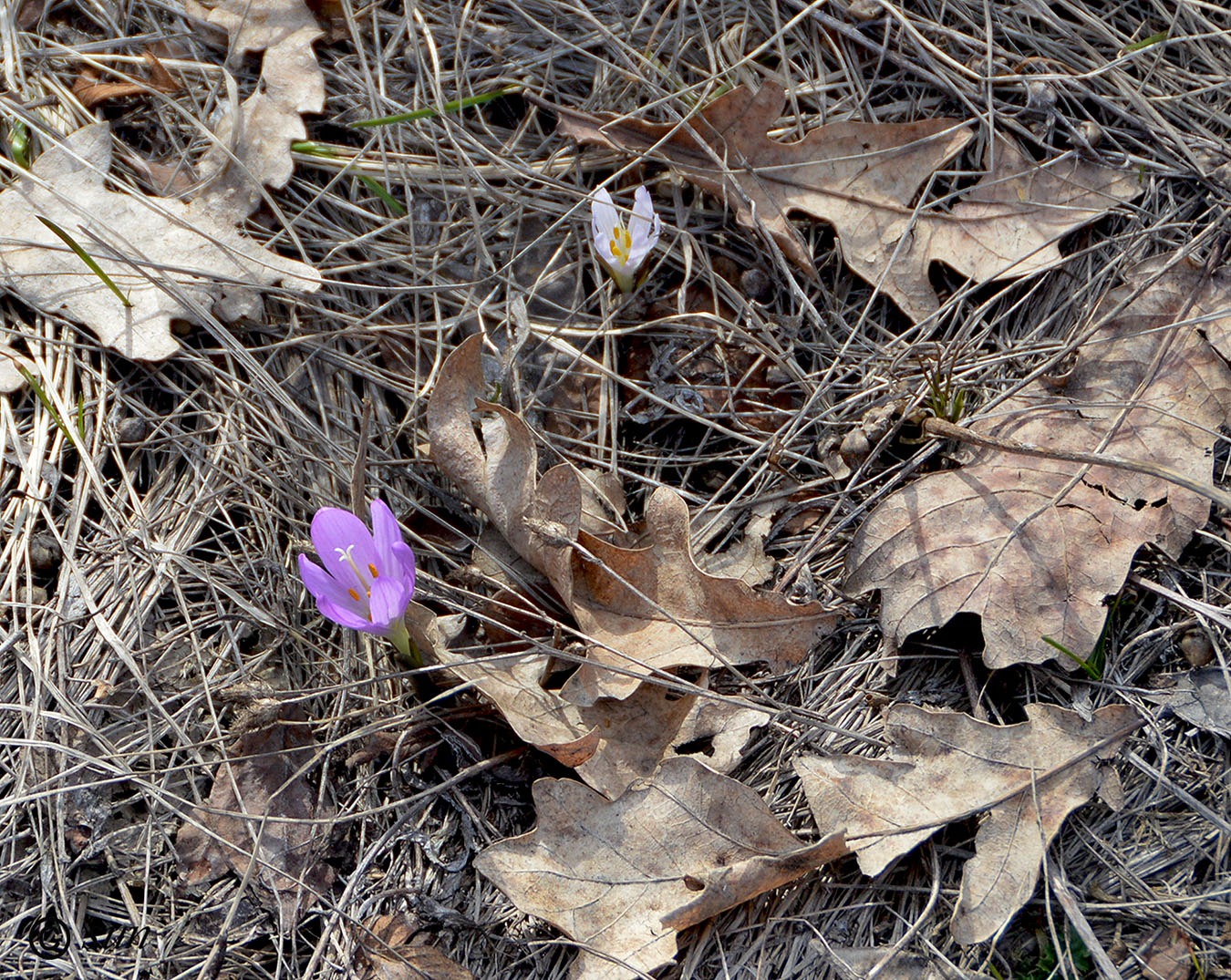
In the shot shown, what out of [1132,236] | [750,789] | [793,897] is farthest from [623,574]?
[1132,236]

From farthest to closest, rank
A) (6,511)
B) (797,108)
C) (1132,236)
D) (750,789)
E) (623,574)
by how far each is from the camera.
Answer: (797,108), (1132,236), (6,511), (623,574), (750,789)

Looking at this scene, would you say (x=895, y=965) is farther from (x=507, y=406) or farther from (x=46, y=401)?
(x=46, y=401)

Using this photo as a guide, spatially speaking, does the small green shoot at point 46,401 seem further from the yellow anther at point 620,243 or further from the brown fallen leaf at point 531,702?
the yellow anther at point 620,243

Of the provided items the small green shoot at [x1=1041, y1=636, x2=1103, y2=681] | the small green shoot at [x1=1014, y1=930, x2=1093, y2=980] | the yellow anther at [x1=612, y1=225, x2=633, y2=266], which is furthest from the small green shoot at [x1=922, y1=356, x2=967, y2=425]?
the small green shoot at [x1=1014, y1=930, x2=1093, y2=980]

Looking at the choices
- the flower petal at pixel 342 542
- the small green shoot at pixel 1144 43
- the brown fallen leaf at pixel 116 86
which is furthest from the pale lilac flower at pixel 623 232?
the small green shoot at pixel 1144 43

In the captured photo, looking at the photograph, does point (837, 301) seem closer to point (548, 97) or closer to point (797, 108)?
point (797, 108)

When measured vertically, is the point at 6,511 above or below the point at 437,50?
below

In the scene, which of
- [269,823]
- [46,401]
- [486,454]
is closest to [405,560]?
[486,454]
